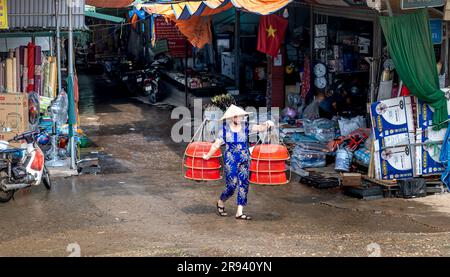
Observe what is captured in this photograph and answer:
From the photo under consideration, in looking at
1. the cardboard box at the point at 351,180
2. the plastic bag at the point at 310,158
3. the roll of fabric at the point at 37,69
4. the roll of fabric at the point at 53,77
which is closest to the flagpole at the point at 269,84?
the plastic bag at the point at 310,158

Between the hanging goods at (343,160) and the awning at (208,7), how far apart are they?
2870mm

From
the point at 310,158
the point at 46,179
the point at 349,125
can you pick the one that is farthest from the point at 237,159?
the point at 349,125

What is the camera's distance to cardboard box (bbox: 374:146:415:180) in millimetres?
12289

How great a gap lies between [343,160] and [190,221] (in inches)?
157

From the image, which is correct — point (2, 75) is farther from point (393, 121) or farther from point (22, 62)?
point (393, 121)

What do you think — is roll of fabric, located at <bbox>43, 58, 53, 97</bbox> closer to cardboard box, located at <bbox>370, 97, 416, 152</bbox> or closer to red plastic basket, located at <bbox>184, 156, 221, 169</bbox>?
red plastic basket, located at <bbox>184, 156, 221, 169</bbox>

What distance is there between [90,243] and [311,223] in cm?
312

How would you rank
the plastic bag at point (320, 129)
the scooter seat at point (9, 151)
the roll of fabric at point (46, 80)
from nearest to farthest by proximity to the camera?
the scooter seat at point (9, 151) → the plastic bag at point (320, 129) → the roll of fabric at point (46, 80)

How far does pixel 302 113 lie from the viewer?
17.4 meters

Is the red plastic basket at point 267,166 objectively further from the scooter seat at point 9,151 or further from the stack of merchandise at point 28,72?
the stack of merchandise at point 28,72

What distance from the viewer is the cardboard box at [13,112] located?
13797 millimetres

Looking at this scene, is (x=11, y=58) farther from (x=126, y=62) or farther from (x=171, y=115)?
(x=126, y=62)

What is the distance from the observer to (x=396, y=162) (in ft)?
40.4
